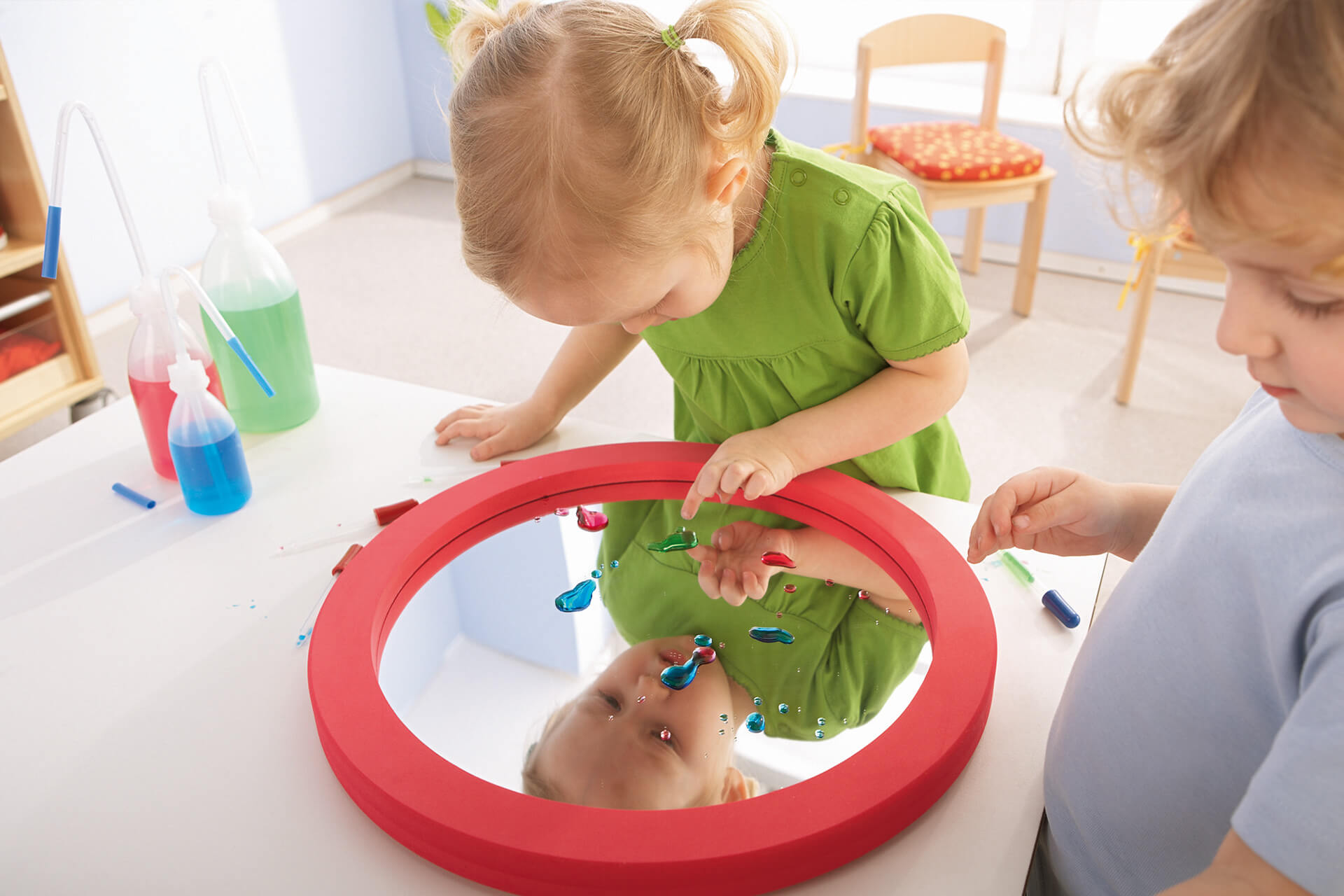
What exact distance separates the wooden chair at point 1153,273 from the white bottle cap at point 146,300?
166 centimetres

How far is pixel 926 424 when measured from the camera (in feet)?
2.75

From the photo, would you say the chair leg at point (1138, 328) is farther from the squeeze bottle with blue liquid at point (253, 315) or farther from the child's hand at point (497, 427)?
the squeeze bottle with blue liquid at point (253, 315)

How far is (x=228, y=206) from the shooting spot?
2.72 ft

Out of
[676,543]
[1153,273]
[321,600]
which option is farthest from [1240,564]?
[1153,273]

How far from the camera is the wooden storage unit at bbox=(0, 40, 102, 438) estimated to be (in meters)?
1.69

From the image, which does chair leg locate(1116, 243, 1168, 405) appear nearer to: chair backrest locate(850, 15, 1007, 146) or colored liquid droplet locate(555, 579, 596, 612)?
chair backrest locate(850, 15, 1007, 146)

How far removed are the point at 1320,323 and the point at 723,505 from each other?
0.49 meters

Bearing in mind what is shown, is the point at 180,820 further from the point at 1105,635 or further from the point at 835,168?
the point at 835,168

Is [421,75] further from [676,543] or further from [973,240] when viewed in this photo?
[676,543]

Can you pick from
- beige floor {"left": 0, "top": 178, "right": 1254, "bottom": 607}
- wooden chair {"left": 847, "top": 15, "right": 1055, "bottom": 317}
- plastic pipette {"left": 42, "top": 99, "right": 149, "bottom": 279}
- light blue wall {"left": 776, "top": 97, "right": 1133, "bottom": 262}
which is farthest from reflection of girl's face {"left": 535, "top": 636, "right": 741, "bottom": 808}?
light blue wall {"left": 776, "top": 97, "right": 1133, "bottom": 262}

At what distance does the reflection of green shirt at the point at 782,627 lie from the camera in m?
0.64

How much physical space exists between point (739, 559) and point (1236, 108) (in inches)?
19.3

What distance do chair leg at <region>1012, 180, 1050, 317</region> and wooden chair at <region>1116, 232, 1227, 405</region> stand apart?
26 centimetres

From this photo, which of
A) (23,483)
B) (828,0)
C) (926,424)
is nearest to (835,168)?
(926,424)
